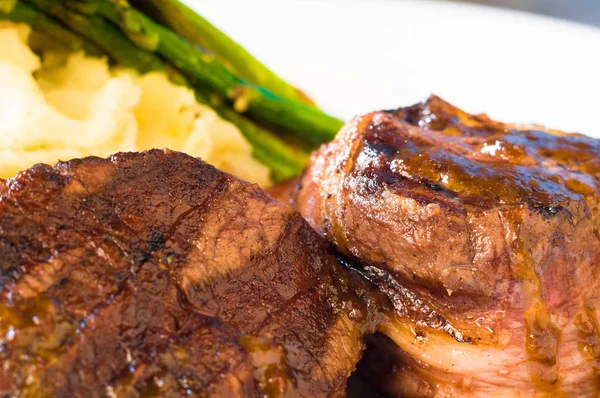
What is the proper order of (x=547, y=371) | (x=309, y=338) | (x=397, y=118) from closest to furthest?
(x=309, y=338) < (x=547, y=371) < (x=397, y=118)

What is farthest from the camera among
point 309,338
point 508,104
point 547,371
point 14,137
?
point 508,104

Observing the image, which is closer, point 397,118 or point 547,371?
point 547,371

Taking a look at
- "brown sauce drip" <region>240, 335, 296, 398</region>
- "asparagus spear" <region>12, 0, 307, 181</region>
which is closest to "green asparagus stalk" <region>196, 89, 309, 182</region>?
"asparagus spear" <region>12, 0, 307, 181</region>

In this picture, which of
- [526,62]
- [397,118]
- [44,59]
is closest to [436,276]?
[397,118]

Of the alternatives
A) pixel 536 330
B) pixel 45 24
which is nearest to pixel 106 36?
pixel 45 24

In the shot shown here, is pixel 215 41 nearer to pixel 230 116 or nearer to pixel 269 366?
pixel 230 116

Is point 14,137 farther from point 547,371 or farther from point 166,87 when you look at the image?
point 547,371

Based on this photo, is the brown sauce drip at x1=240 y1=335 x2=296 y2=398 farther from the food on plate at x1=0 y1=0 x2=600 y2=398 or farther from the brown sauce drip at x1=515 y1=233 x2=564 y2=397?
the brown sauce drip at x1=515 y1=233 x2=564 y2=397
